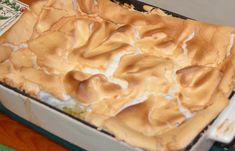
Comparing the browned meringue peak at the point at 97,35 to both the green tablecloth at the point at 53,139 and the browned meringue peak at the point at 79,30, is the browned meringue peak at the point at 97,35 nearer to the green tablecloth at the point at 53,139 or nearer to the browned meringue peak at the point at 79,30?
the browned meringue peak at the point at 79,30

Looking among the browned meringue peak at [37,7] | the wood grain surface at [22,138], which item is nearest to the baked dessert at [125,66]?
the browned meringue peak at [37,7]

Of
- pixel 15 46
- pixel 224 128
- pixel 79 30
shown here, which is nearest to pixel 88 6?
pixel 79 30

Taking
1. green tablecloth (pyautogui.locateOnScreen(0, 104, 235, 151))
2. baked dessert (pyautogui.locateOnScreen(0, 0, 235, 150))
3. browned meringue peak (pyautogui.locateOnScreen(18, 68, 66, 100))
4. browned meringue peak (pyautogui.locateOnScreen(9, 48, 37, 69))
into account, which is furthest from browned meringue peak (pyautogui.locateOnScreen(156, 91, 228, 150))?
browned meringue peak (pyautogui.locateOnScreen(9, 48, 37, 69))

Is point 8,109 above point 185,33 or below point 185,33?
below

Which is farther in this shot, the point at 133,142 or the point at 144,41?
the point at 144,41

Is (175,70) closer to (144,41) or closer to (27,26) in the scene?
(144,41)

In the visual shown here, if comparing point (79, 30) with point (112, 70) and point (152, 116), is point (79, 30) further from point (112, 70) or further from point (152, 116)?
point (152, 116)

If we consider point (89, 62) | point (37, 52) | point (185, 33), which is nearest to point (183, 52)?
point (185, 33)
